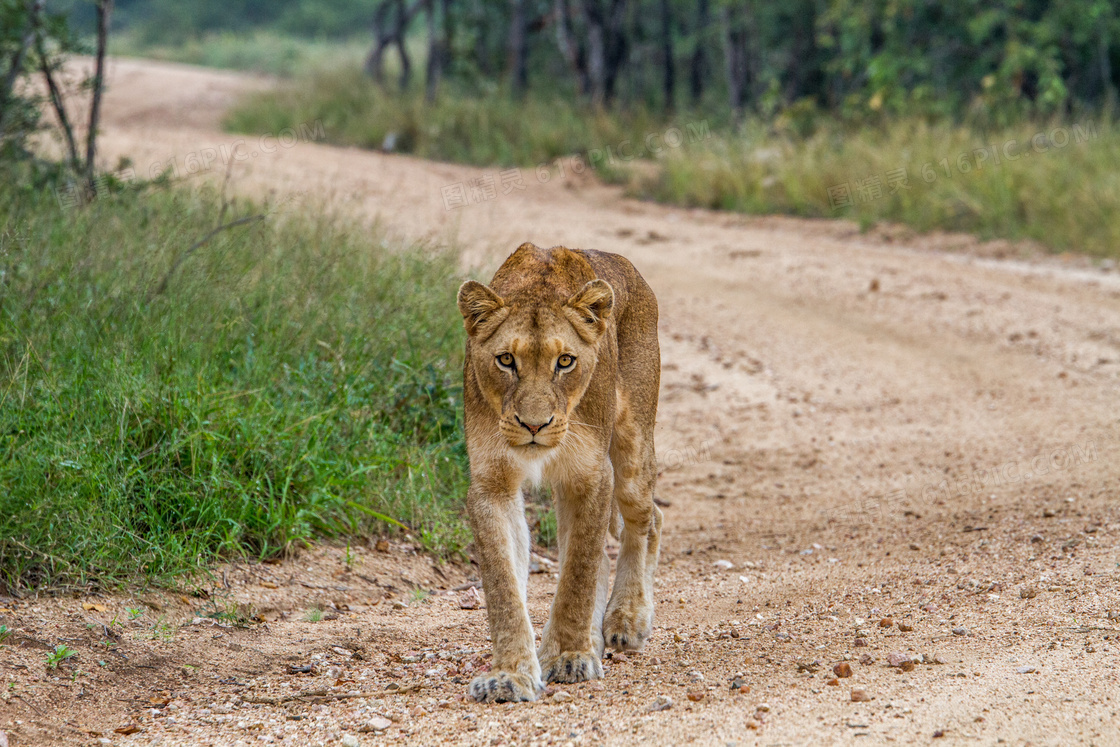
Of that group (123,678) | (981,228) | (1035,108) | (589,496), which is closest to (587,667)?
(589,496)

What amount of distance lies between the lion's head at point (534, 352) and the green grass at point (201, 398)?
166 cm

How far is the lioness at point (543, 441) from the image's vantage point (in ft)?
11.0

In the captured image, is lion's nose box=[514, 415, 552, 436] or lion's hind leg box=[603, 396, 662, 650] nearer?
lion's nose box=[514, 415, 552, 436]

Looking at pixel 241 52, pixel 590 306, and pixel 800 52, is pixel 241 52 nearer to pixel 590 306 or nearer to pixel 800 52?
pixel 800 52

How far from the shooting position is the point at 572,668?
357 centimetres

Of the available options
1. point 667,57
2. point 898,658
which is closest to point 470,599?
point 898,658

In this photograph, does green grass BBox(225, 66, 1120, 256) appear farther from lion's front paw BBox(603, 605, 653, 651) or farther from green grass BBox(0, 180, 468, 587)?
lion's front paw BBox(603, 605, 653, 651)

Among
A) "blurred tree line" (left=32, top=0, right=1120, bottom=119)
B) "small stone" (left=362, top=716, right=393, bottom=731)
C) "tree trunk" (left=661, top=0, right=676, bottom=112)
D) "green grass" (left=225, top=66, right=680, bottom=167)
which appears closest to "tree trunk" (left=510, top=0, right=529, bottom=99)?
"blurred tree line" (left=32, top=0, right=1120, bottom=119)

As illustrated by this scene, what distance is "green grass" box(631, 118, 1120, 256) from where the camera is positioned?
11922 mm

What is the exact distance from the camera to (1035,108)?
16.2 meters

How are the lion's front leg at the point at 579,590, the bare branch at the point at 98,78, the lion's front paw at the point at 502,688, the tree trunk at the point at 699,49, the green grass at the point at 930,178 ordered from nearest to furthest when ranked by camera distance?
the lion's front paw at the point at 502,688, the lion's front leg at the point at 579,590, the bare branch at the point at 98,78, the green grass at the point at 930,178, the tree trunk at the point at 699,49

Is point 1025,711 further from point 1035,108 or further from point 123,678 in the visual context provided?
point 1035,108

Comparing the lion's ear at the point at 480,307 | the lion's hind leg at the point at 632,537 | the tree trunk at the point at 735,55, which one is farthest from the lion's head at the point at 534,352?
the tree trunk at the point at 735,55

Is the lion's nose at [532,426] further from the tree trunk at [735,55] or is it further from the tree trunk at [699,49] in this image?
the tree trunk at [699,49]
